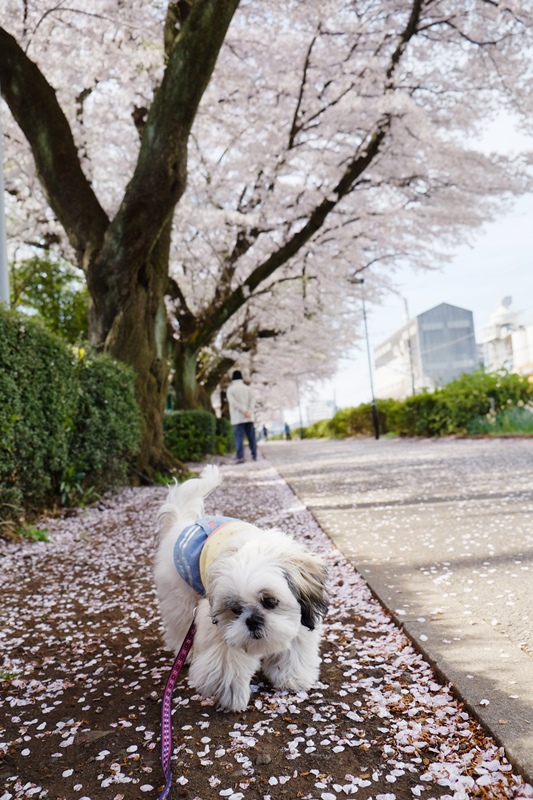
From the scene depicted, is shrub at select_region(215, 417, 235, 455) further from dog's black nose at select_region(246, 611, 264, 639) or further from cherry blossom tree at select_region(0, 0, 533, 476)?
dog's black nose at select_region(246, 611, 264, 639)

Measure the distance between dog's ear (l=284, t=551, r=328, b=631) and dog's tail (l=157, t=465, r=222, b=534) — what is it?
2.85 feet

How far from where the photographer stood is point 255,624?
1.95m

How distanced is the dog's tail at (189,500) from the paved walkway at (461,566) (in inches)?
40.6

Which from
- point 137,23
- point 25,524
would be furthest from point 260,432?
point 25,524

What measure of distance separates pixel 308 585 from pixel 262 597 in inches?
8.4

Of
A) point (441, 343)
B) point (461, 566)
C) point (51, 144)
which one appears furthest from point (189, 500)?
point (441, 343)

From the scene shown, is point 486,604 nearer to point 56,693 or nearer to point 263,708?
point 263,708

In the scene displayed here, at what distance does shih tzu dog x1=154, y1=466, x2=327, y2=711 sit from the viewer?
1.97 m

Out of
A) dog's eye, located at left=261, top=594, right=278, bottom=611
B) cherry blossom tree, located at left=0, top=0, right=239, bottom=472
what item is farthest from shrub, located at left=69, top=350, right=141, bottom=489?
dog's eye, located at left=261, top=594, right=278, bottom=611

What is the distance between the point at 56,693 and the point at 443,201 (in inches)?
554

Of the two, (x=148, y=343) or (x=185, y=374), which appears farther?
(x=185, y=374)

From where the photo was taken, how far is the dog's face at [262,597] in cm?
196

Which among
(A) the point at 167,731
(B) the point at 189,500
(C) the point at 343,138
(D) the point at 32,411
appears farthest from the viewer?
(C) the point at 343,138

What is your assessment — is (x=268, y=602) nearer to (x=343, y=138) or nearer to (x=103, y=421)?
(x=103, y=421)
